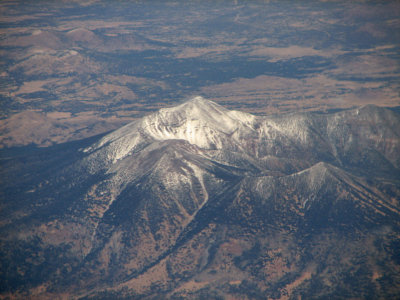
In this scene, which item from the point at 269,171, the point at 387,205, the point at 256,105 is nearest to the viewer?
the point at 387,205

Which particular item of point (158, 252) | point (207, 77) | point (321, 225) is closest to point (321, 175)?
point (321, 225)

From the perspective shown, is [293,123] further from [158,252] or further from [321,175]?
[158,252]

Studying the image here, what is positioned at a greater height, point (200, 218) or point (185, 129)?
point (185, 129)

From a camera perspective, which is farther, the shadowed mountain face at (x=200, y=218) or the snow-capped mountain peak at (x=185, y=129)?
the snow-capped mountain peak at (x=185, y=129)

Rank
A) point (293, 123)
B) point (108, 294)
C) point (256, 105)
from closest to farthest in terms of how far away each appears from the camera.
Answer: point (108, 294)
point (293, 123)
point (256, 105)

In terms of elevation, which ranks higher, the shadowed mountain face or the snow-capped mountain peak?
the snow-capped mountain peak

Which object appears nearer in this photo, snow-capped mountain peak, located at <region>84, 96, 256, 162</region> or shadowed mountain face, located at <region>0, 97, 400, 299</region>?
shadowed mountain face, located at <region>0, 97, 400, 299</region>

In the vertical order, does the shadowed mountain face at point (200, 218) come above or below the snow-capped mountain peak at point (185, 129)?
below

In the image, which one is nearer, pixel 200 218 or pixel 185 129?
pixel 200 218
